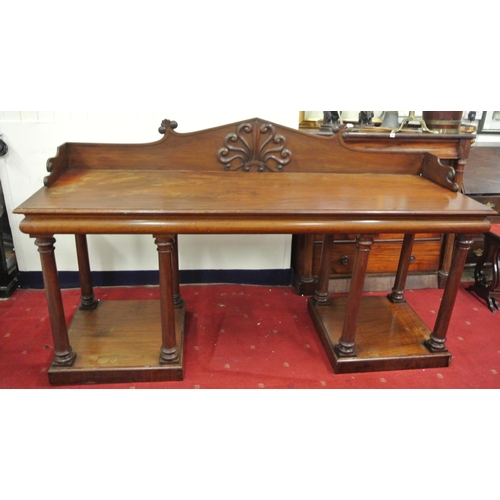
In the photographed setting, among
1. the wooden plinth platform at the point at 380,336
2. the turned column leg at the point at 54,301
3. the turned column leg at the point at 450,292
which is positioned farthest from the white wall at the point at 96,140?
the turned column leg at the point at 450,292

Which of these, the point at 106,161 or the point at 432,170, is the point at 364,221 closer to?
the point at 432,170

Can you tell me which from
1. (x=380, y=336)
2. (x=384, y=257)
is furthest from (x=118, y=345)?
(x=384, y=257)

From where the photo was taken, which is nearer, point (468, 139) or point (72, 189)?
point (72, 189)

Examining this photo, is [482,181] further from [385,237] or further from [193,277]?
[193,277]

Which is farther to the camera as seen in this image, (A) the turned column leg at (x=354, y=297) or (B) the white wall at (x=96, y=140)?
(B) the white wall at (x=96, y=140)

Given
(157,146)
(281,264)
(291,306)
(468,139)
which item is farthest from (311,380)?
(468,139)

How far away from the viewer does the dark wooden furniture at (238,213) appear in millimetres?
1775

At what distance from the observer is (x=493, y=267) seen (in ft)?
→ 9.17

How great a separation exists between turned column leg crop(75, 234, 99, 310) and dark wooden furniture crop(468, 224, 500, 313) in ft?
8.08

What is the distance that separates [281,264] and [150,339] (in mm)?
1120

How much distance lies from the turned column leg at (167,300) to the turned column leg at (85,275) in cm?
68

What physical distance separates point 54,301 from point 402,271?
1.99 metres

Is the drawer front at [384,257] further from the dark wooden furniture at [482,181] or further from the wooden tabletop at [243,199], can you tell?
the wooden tabletop at [243,199]

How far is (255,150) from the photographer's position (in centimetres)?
228
